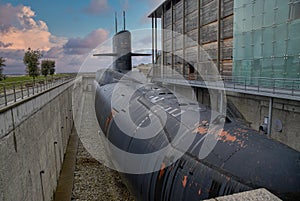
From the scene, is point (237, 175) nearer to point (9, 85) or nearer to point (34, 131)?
point (34, 131)

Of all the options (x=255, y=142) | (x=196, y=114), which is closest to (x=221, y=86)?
(x=196, y=114)

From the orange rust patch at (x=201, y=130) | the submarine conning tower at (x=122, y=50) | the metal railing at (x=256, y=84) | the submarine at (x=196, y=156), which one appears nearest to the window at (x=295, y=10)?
the metal railing at (x=256, y=84)

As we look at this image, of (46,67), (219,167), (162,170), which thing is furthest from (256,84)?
(46,67)

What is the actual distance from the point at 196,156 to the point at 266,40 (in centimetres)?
1507

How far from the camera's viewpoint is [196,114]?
6.21 metres

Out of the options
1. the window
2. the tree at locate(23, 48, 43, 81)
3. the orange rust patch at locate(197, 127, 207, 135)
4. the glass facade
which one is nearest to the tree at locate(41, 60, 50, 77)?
the tree at locate(23, 48, 43, 81)

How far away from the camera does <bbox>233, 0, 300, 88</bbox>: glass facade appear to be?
14866 mm

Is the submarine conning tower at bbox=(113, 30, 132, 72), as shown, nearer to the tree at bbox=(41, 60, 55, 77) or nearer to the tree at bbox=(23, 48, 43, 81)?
the tree at bbox=(23, 48, 43, 81)

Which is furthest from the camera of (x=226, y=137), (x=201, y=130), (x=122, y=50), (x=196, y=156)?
(x=122, y=50)

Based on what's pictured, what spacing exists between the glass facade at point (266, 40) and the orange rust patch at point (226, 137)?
1249 centimetres

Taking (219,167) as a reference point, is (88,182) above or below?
below

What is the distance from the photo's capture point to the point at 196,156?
475 centimetres

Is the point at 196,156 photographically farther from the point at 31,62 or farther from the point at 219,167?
the point at 31,62

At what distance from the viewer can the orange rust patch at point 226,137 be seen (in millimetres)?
4793
